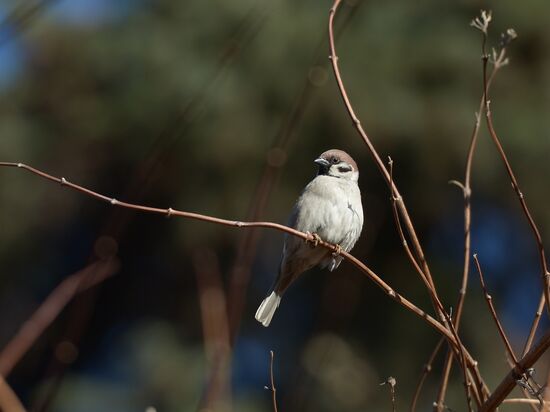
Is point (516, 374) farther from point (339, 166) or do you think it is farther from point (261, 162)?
point (261, 162)

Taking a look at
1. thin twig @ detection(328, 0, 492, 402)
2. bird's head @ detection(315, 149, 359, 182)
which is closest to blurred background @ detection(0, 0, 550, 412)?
bird's head @ detection(315, 149, 359, 182)

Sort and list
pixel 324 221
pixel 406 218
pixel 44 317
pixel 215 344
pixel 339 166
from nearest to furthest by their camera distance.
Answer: pixel 44 317 → pixel 215 344 → pixel 406 218 → pixel 324 221 → pixel 339 166

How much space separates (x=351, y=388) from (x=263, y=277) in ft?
26.3

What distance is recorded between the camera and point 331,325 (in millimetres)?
2211

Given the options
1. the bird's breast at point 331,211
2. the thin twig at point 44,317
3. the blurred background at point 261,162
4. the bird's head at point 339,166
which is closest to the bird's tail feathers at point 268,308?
the bird's breast at point 331,211

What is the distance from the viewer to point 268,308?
430 cm

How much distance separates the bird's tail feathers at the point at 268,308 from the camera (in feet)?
13.9

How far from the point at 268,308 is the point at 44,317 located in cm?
266

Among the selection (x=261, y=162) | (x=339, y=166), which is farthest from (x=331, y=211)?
(x=261, y=162)

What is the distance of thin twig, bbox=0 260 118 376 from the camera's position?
4.97 ft

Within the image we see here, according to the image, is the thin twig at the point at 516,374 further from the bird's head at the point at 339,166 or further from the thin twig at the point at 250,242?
the bird's head at the point at 339,166

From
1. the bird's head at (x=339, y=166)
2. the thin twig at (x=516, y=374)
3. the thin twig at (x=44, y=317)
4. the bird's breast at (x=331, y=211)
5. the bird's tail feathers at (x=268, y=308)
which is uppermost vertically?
the bird's head at (x=339, y=166)

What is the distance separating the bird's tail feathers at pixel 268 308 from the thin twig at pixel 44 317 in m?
2.16

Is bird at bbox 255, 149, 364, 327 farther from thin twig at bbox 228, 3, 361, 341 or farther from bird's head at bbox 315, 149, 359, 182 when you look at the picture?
thin twig at bbox 228, 3, 361, 341
